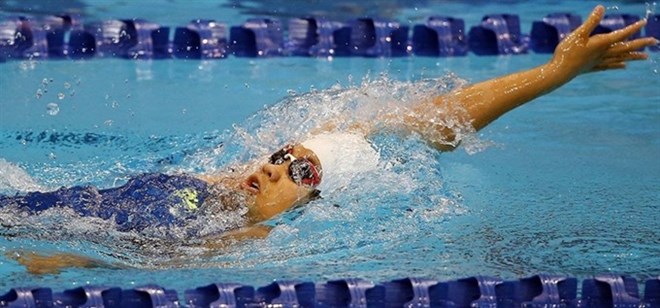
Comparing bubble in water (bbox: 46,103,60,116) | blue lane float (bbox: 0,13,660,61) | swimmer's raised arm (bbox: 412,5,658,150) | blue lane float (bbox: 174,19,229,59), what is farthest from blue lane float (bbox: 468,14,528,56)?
swimmer's raised arm (bbox: 412,5,658,150)

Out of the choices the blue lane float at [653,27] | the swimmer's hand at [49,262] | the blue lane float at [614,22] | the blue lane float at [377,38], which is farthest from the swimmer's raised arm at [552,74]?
the blue lane float at [653,27]

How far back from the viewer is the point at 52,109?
424 cm

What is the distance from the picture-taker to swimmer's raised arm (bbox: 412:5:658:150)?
2.98 meters

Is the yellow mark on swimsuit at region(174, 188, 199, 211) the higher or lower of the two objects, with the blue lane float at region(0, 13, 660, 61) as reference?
lower

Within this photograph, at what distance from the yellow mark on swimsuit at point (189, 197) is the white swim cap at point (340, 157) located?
29 cm

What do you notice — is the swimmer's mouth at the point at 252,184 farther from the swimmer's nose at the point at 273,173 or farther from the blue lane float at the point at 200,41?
the blue lane float at the point at 200,41

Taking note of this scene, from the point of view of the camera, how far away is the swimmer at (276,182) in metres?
2.92

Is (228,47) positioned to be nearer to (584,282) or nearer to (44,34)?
(44,34)

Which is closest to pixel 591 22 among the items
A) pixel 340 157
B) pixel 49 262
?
pixel 340 157

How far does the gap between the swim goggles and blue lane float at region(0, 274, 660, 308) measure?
1.12 feet

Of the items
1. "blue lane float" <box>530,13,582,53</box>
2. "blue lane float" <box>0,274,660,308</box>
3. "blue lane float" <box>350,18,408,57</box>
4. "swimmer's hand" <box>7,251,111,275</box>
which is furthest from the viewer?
"blue lane float" <box>530,13,582,53</box>

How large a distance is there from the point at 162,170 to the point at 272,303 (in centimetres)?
114

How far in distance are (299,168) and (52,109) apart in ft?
5.26

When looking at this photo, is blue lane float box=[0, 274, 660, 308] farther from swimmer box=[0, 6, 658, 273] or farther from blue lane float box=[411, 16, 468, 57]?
blue lane float box=[411, 16, 468, 57]
